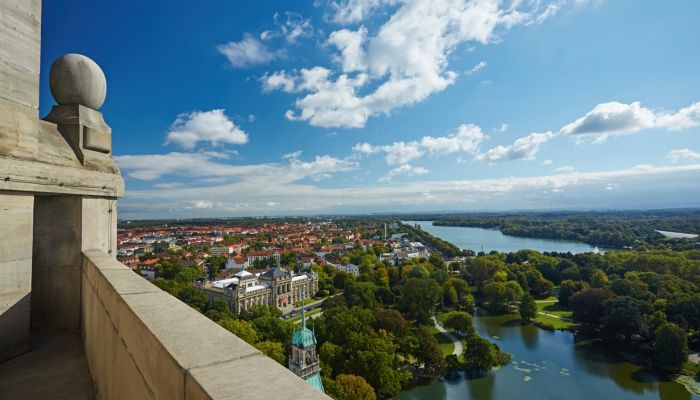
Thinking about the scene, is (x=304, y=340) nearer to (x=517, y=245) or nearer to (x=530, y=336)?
(x=530, y=336)

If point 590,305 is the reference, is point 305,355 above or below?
above

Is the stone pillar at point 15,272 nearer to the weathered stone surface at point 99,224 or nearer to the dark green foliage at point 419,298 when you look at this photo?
the weathered stone surface at point 99,224

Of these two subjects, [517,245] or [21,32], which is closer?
[21,32]

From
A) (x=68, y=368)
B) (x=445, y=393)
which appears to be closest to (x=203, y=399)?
(x=68, y=368)

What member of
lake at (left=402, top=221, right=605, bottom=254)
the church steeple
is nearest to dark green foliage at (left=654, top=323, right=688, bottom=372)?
the church steeple

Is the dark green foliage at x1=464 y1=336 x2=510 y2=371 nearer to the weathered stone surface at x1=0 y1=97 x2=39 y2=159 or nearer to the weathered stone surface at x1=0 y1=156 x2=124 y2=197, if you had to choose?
the weathered stone surface at x1=0 y1=156 x2=124 y2=197

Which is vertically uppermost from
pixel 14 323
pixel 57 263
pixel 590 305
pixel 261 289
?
pixel 57 263

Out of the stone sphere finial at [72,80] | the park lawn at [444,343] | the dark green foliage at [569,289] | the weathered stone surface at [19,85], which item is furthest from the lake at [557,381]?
the weathered stone surface at [19,85]

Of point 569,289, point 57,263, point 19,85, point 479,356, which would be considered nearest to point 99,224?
point 57,263
